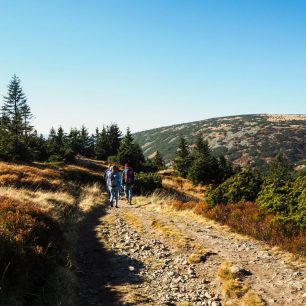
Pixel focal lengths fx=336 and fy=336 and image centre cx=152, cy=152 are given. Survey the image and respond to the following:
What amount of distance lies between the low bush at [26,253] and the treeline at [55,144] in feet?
101

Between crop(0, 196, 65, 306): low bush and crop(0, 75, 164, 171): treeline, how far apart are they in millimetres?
30792

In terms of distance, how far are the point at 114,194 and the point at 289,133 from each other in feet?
512

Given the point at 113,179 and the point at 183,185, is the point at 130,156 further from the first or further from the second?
the point at 113,179

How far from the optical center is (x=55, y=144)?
161 feet

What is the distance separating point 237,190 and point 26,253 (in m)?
10.2

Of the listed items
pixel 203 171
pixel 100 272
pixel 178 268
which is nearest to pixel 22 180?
pixel 100 272

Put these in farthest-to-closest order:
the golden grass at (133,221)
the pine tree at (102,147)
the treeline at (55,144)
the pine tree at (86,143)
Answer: the pine tree at (86,143), the pine tree at (102,147), the treeline at (55,144), the golden grass at (133,221)

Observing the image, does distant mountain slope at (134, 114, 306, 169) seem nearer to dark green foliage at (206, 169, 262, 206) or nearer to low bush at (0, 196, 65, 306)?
dark green foliage at (206, 169, 262, 206)

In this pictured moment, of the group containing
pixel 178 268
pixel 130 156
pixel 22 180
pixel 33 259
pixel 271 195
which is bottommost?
pixel 178 268

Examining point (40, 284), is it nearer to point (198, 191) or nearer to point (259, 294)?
point (259, 294)

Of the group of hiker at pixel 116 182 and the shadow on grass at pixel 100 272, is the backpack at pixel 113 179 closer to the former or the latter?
the group of hiker at pixel 116 182

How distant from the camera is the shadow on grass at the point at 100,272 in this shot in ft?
Result: 23.5

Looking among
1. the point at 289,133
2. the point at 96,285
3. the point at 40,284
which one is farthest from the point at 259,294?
the point at 289,133

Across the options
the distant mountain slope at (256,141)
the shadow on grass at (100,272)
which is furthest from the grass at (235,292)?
the distant mountain slope at (256,141)
